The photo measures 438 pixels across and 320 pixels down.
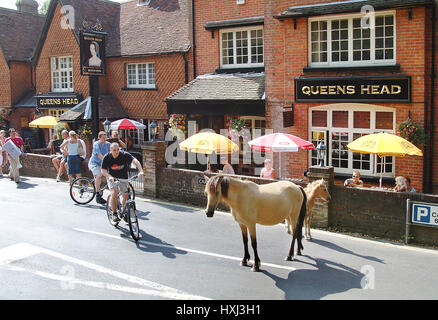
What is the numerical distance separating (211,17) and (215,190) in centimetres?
1363

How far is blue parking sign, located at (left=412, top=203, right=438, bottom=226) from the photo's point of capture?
10008mm

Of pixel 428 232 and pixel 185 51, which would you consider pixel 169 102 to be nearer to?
pixel 185 51

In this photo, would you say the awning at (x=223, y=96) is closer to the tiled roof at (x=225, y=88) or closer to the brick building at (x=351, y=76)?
the tiled roof at (x=225, y=88)

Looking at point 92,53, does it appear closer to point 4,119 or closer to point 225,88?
point 225,88

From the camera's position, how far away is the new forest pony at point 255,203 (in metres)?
8.27

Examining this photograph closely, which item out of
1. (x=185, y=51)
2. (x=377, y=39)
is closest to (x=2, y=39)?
(x=185, y=51)

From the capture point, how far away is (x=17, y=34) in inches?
1222

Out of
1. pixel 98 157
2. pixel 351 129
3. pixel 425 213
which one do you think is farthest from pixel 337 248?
pixel 98 157

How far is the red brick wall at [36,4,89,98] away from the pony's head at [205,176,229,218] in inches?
764

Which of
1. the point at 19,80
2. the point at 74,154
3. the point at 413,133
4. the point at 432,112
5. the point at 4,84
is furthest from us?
the point at 19,80

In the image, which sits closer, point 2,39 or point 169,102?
point 169,102

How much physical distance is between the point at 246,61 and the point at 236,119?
9.37 feet

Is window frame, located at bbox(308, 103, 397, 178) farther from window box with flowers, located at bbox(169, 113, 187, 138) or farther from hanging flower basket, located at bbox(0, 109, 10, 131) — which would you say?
hanging flower basket, located at bbox(0, 109, 10, 131)

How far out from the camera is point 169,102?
62.8 ft
